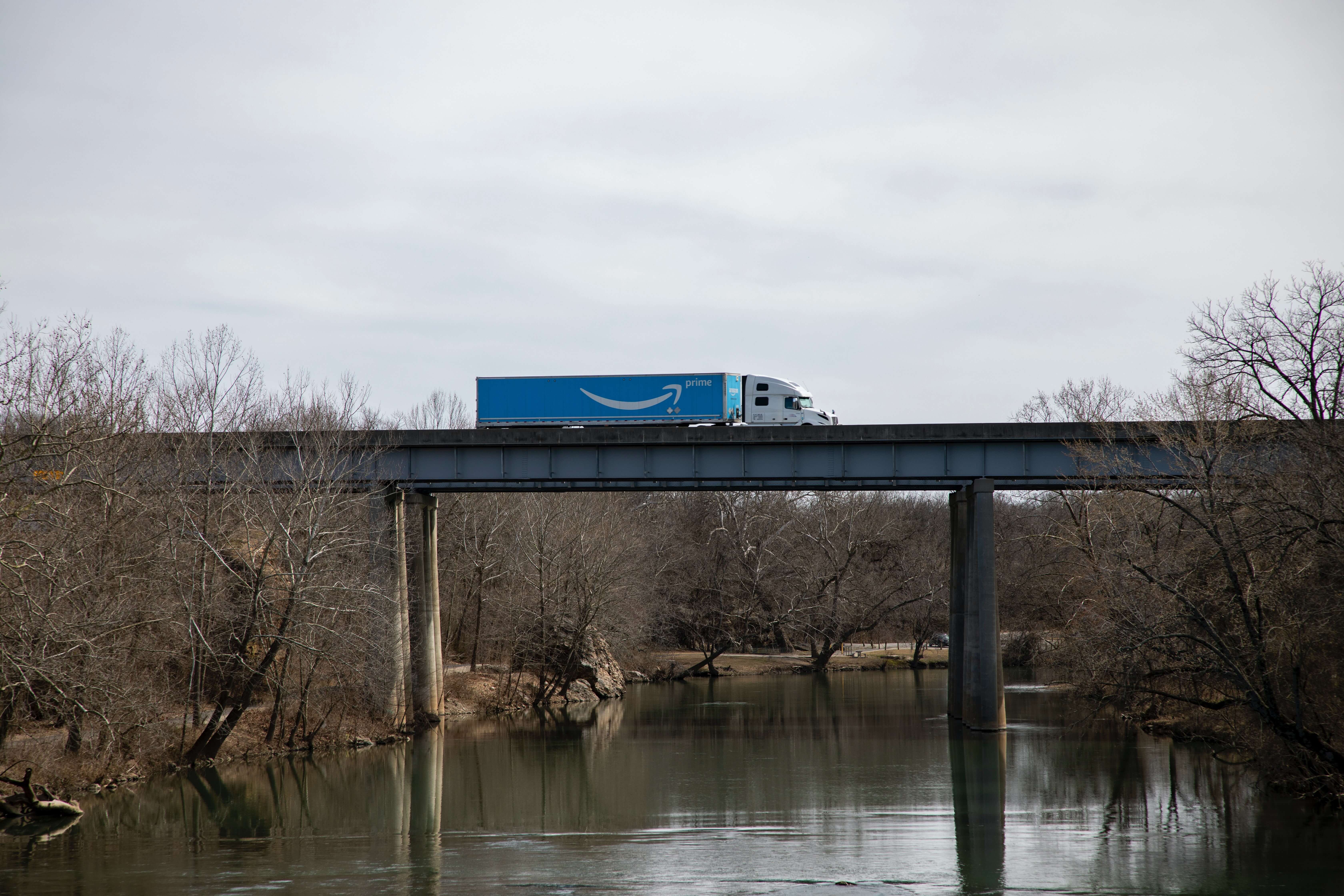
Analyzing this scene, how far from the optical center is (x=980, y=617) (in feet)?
129

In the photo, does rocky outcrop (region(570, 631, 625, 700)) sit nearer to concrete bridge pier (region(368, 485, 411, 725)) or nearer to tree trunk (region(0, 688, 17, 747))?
concrete bridge pier (region(368, 485, 411, 725))

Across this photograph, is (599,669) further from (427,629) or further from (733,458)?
(733,458)

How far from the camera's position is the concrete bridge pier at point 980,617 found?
39156mm

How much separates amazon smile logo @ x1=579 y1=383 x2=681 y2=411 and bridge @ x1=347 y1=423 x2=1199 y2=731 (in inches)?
82.9

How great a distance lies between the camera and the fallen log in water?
24938 millimetres

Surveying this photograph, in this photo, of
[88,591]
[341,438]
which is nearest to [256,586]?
[88,591]

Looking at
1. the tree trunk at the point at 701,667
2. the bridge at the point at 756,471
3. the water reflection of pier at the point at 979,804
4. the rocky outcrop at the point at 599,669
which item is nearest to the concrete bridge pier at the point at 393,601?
the bridge at the point at 756,471

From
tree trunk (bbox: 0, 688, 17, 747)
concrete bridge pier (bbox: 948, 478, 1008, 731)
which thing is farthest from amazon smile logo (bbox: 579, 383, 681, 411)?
tree trunk (bbox: 0, 688, 17, 747)

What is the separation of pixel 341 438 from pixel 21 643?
1773 centimetres

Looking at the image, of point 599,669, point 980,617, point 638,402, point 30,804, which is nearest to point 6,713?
point 30,804

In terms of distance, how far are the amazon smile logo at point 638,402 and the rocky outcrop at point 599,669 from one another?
15.5 meters

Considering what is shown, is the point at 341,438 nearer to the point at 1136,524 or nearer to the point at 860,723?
the point at 860,723

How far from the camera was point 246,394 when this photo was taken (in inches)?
→ 1490

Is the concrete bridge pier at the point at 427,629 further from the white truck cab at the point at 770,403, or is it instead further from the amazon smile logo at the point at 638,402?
the white truck cab at the point at 770,403
